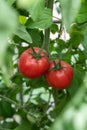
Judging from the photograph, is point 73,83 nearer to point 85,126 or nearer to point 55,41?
point 55,41

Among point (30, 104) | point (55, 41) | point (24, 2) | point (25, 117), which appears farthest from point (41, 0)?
point (30, 104)

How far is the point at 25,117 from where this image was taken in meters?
1.00

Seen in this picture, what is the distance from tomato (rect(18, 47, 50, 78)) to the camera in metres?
0.69

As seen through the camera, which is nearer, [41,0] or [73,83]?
[41,0]

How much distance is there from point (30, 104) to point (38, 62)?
0.55 m

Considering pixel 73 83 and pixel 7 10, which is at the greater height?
pixel 73 83

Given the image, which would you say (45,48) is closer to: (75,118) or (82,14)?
(82,14)

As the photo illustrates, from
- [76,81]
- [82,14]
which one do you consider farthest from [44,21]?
[76,81]

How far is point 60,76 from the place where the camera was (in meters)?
0.73

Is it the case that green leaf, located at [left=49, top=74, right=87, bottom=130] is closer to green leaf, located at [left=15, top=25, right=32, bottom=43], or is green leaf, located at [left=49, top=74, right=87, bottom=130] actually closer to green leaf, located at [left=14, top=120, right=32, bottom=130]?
green leaf, located at [left=15, top=25, right=32, bottom=43]

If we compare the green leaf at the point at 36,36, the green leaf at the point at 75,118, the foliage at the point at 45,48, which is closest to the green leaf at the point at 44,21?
the foliage at the point at 45,48

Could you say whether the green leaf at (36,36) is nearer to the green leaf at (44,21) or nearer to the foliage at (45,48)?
the foliage at (45,48)

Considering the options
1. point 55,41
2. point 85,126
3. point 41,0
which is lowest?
point 85,126

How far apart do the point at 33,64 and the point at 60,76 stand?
0.06 m
